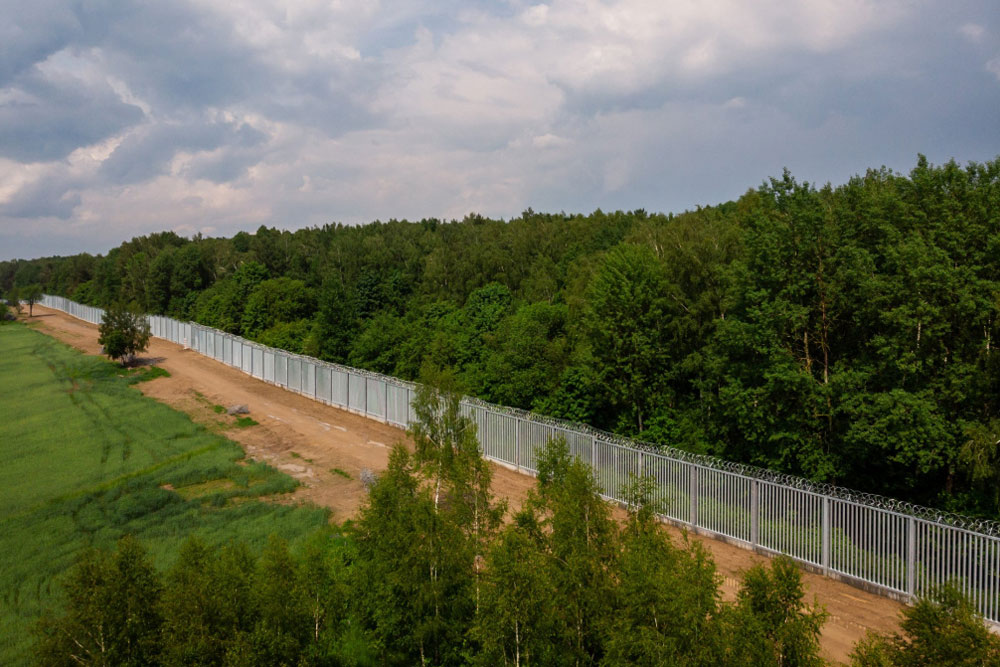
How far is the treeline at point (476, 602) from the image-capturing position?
7117 millimetres

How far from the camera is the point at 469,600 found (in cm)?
970

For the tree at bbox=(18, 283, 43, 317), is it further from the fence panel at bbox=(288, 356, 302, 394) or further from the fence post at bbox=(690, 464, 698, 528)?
the fence post at bbox=(690, 464, 698, 528)

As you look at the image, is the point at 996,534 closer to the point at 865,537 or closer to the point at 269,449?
the point at 865,537

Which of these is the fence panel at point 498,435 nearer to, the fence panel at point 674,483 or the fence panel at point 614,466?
the fence panel at point 614,466

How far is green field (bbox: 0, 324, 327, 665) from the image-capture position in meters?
16.0

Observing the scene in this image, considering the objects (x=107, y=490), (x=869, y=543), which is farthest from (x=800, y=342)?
(x=107, y=490)

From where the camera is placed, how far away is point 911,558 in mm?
12945

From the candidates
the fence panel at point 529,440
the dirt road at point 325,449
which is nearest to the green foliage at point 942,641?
the dirt road at point 325,449

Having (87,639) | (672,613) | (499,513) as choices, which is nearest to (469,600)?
(499,513)

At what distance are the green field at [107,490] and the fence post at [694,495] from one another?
1081 cm

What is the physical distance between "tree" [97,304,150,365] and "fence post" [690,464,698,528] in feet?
138

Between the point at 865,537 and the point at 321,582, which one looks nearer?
the point at 321,582

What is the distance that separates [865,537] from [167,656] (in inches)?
538

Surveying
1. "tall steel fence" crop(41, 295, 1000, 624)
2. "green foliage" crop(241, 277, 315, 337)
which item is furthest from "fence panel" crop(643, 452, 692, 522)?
"green foliage" crop(241, 277, 315, 337)
